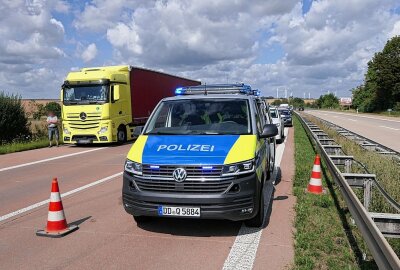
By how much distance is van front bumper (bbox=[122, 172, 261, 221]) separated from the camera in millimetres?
5098

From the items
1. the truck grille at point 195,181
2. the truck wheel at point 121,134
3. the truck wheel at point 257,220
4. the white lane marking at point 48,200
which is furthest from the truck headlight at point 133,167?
the truck wheel at point 121,134

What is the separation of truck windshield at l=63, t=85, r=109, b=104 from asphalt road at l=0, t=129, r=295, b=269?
Result: 9037mm

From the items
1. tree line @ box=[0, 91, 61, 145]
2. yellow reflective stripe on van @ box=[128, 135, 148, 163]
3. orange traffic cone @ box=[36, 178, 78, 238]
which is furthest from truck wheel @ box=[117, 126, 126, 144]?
orange traffic cone @ box=[36, 178, 78, 238]

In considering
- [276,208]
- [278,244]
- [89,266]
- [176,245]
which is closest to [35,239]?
[89,266]

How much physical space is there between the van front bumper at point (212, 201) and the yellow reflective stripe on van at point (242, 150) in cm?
25

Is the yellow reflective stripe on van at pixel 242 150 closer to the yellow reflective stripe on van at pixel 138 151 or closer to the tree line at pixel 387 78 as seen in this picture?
the yellow reflective stripe on van at pixel 138 151

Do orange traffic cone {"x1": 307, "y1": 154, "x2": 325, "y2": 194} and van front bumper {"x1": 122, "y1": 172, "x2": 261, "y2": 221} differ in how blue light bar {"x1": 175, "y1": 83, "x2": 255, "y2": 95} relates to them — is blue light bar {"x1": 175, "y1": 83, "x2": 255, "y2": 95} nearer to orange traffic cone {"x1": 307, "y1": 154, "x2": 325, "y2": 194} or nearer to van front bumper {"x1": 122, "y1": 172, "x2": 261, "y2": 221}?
orange traffic cone {"x1": 307, "y1": 154, "x2": 325, "y2": 194}

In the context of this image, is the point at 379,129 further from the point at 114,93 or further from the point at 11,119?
the point at 11,119

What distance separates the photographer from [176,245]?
17.0 feet

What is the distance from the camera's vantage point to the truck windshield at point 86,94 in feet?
57.9

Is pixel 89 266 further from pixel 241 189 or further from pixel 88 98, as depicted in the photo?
pixel 88 98

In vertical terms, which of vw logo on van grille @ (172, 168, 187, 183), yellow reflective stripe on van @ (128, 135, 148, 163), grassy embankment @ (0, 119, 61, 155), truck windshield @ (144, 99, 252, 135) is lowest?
grassy embankment @ (0, 119, 61, 155)

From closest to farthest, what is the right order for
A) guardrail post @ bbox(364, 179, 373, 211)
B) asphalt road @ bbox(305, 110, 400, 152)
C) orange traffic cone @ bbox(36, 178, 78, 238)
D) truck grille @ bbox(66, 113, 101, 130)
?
orange traffic cone @ bbox(36, 178, 78, 238) < guardrail post @ bbox(364, 179, 373, 211) < truck grille @ bbox(66, 113, 101, 130) < asphalt road @ bbox(305, 110, 400, 152)

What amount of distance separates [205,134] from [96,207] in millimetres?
2478
